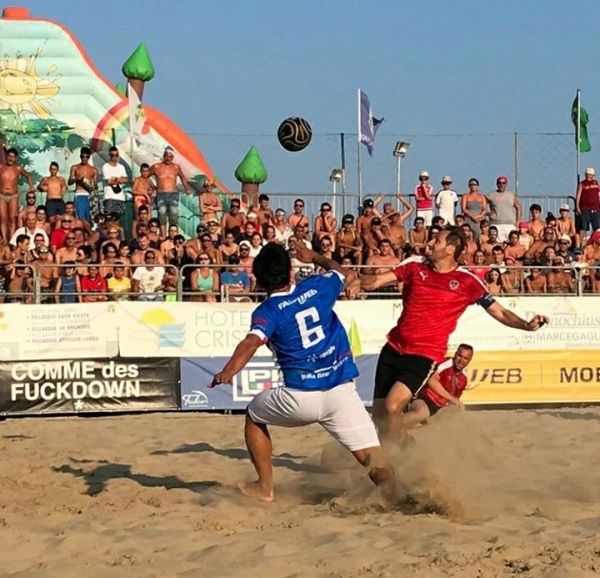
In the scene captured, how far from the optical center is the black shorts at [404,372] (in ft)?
26.6

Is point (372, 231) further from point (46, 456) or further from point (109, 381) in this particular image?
point (46, 456)

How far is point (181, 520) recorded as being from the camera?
6695mm

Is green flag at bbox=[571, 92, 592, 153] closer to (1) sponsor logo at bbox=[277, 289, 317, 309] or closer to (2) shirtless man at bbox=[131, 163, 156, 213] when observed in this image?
(2) shirtless man at bbox=[131, 163, 156, 213]

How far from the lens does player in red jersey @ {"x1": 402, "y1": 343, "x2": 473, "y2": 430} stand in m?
9.02

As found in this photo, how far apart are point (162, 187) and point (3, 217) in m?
2.58

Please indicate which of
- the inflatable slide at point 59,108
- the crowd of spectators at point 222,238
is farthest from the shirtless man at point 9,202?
the inflatable slide at point 59,108

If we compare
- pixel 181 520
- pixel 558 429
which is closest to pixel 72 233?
pixel 558 429

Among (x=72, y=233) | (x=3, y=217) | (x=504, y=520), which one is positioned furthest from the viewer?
(x=3, y=217)

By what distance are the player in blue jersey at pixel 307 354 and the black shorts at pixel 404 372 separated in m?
1.21

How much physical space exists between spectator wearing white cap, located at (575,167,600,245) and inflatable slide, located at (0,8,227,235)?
6018mm

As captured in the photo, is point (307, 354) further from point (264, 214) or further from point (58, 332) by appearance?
point (264, 214)

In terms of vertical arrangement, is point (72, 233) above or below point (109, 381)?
above

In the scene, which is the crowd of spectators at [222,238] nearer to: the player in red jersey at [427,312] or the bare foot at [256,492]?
the player in red jersey at [427,312]

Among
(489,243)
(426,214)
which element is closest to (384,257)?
(489,243)
